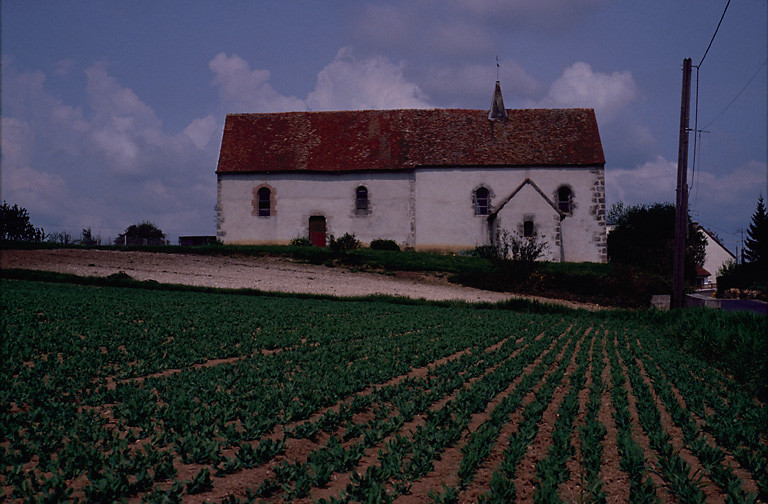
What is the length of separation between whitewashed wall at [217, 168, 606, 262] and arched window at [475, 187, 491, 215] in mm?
285

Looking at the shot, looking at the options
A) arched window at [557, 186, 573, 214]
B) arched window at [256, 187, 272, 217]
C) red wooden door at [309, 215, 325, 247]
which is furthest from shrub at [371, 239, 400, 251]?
arched window at [557, 186, 573, 214]

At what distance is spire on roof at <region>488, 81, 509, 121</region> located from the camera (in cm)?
3828

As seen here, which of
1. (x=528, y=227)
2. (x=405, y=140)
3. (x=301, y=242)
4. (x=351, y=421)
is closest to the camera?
(x=351, y=421)

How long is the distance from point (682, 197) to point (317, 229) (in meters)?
24.1

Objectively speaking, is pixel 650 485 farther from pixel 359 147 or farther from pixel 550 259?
pixel 359 147

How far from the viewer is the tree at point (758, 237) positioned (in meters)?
48.4

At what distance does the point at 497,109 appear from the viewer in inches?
1511

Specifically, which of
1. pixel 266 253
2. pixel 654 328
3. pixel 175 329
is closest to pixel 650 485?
pixel 175 329

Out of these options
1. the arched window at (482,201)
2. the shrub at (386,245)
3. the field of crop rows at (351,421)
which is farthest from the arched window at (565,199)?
the field of crop rows at (351,421)

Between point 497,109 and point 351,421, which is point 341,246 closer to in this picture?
point 497,109

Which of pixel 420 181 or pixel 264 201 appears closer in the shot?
pixel 420 181

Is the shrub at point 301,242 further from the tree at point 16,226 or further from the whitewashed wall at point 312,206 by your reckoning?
the tree at point 16,226

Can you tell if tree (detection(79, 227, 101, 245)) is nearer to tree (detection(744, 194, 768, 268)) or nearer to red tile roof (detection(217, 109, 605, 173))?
red tile roof (detection(217, 109, 605, 173))

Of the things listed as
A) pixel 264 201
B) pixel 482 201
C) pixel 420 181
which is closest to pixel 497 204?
pixel 482 201
